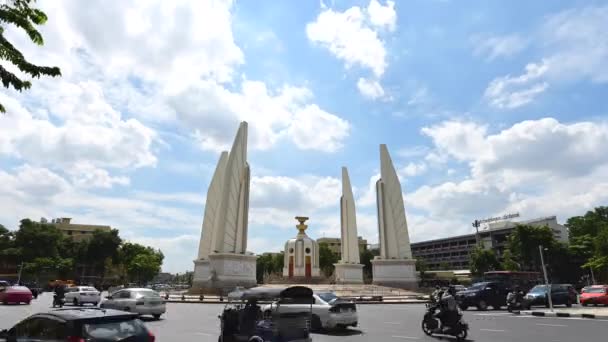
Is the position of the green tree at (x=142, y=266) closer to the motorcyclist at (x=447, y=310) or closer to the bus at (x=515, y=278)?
the bus at (x=515, y=278)

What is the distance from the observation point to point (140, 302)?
15203 millimetres

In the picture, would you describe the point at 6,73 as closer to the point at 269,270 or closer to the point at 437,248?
the point at 269,270

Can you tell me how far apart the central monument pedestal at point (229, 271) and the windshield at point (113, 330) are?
30132 millimetres

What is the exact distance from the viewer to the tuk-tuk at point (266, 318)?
6.59 metres

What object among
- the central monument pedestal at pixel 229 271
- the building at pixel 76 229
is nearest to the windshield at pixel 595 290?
the central monument pedestal at pixel 229 271

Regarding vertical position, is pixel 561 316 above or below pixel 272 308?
below

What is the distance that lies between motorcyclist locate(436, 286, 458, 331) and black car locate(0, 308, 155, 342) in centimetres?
782

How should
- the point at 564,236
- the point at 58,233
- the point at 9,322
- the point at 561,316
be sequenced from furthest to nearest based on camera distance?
the point at 564,236
the point at 58,233
the point at 561,316
the point at 9,322

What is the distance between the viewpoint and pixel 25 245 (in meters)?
58.8

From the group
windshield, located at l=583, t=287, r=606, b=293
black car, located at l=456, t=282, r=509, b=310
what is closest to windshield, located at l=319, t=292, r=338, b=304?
black car, located at l=456, t=282, r=509, b=310

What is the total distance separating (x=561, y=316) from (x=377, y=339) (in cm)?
1124

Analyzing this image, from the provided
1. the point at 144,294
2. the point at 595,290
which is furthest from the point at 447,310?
the point at 595,290

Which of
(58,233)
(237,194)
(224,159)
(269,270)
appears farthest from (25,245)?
(269,270)

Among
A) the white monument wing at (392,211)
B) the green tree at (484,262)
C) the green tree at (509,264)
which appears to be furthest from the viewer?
the green tree at (484,262)
